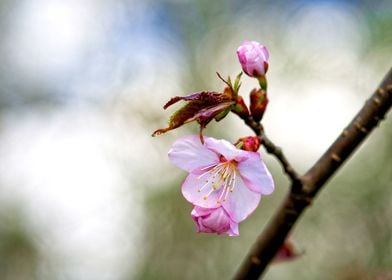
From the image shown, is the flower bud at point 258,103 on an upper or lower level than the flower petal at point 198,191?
upper

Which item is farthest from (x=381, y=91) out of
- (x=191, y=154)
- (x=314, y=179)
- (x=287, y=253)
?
(x=287, y=253)

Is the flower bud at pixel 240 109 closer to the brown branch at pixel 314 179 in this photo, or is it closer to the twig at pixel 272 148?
the twig at pixel 272 148

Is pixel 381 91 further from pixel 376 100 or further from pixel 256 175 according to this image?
pixel 256 175

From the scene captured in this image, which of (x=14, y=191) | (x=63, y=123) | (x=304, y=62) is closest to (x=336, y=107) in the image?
(x=304, y=62)

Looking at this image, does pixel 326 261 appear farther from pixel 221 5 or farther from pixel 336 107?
pixel 221 5

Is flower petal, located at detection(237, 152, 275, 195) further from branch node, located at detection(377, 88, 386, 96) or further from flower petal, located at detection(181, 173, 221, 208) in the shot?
Result: branch node, located at detection(377, 88, 386, 96)

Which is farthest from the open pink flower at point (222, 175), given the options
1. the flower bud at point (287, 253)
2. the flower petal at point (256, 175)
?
the flower bud at point (287, 253)
